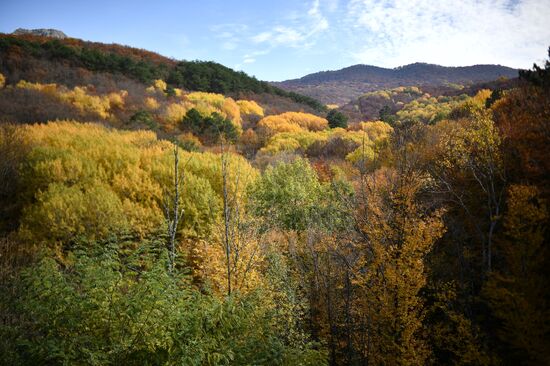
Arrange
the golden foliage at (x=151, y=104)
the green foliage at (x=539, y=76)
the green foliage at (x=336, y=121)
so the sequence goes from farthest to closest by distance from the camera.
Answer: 1. the green foliage at (x=336, y=121)
2. the golden foliage at (x=151, y=104)
3. the green foliage at (x=539, y=76)

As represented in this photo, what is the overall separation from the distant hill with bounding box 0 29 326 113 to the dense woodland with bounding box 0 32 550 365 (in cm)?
1389

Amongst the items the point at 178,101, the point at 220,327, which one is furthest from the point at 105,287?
the point at 178,101

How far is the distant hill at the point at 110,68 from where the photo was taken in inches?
1897

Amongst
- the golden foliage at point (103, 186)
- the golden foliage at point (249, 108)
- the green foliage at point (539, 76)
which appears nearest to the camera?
the golden foliage at point (103, 186)

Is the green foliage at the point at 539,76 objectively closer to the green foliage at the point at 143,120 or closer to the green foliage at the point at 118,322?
the green foliage at the point at 118,322

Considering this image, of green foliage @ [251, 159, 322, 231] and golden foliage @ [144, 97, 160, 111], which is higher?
golden foliage @ [144, 97, 160, 111]

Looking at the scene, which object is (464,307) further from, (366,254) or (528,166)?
(528,166)

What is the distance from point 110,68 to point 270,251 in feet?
178

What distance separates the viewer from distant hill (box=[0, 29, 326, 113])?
48.2 metres

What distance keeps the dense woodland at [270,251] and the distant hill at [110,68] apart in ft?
45.6

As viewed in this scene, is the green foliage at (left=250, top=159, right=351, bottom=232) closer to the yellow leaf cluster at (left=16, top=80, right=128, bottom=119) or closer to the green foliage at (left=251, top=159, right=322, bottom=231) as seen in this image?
the green foliage at (left=251, top=159, right=322, bottom=231)

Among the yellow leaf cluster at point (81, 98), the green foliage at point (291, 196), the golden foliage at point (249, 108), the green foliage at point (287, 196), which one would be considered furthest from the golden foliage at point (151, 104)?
the green foliage at point (287, 196)

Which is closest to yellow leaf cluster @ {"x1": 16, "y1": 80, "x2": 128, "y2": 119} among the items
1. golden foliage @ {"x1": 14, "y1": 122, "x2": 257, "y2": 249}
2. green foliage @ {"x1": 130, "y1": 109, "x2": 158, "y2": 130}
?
green foliage @ {"x1": 130, "y1": 109, "x2": 158, "y2": 130}

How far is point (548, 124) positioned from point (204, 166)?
19.7 meters
